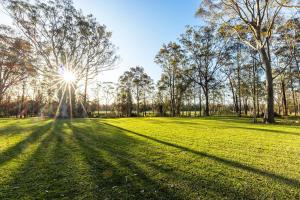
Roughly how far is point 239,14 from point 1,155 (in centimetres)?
1780

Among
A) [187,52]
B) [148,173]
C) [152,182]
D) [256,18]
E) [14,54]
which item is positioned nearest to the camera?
[152,182]

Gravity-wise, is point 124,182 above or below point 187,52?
below

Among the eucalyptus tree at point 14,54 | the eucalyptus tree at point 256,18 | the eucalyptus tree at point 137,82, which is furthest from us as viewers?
the eucalyptus tree at point 137,82

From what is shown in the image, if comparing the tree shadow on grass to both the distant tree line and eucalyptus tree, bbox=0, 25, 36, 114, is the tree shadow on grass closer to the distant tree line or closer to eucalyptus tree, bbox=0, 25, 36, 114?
the distant tree line

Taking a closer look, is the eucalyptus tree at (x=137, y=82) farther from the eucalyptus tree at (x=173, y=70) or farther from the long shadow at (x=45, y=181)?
the long shadow at (x=45, y=181)

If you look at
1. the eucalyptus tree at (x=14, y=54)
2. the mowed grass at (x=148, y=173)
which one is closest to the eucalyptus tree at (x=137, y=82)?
the eucalyptus tree at (x=14, y=54)

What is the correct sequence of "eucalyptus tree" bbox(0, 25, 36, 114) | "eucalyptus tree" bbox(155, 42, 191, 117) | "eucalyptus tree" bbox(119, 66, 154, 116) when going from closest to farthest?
"eucalyptus tree" bbox(0, 25, 36, 114) < "eucalyptus tree" bbox(155, 42, 191, 117) < "eucalyptus tree" bbox(119, 66, 154, 116)

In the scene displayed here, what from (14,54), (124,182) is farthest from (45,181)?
(14,54)

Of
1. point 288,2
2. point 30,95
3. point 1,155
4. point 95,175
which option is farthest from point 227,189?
point 30,95

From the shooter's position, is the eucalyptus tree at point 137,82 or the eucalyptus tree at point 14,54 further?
the eucalyptus tree at point 137,82

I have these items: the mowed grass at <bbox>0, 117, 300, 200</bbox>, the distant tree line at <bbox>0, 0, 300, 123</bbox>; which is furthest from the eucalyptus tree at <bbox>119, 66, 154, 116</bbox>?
the mowed grass at <bbox>0, 117, 300, 200</bbox>

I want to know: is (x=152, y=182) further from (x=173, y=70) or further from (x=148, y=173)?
(x=173, y=70)

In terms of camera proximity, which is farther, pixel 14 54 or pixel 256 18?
pixel 14 54

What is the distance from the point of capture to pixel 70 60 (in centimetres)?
2442
